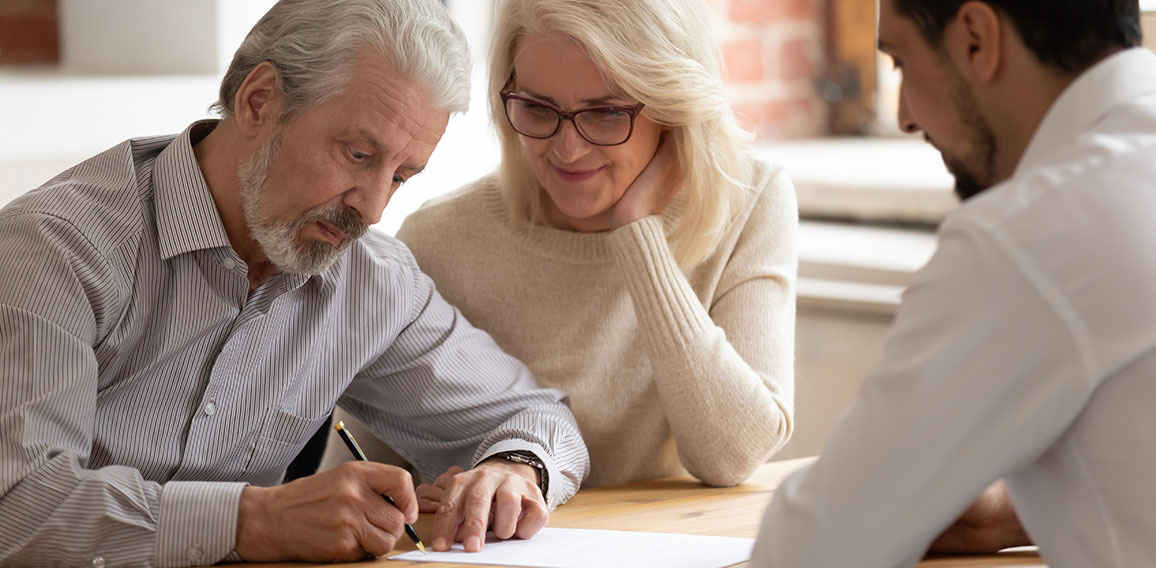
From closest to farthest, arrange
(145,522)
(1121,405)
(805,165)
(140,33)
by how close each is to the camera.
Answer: (1121,405) → (145,522) → (140,33) → (805,165)

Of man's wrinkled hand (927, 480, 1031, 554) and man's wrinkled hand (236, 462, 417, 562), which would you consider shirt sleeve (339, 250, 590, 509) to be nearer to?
man's wrinkled hand (236, 462, 417, 562)

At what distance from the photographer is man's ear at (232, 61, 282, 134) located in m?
1.80

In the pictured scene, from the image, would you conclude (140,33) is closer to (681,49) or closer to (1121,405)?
(681,49)

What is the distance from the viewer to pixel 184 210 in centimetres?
176

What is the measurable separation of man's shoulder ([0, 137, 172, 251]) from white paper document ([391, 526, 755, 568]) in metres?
0.58

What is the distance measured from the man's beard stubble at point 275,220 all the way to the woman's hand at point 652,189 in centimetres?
52

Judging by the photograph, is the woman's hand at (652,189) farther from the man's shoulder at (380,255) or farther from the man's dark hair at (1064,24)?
the man's dark hair at (1064,24)

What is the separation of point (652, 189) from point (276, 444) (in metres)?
0.78

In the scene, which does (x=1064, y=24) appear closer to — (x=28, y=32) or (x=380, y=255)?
(x=380, y=255)

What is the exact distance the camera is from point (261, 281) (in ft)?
6.23

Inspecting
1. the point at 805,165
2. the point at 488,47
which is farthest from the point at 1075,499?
the point at 805,165

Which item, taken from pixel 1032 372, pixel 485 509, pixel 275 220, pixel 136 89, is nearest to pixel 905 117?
pixel 1032 372

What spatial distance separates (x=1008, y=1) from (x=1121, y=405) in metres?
0.37

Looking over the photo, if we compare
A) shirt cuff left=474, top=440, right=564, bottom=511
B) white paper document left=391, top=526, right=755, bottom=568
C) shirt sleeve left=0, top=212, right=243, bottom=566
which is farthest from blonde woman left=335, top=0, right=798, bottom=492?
shirt sleeve left=0, top=212, right=243, bottom=566
